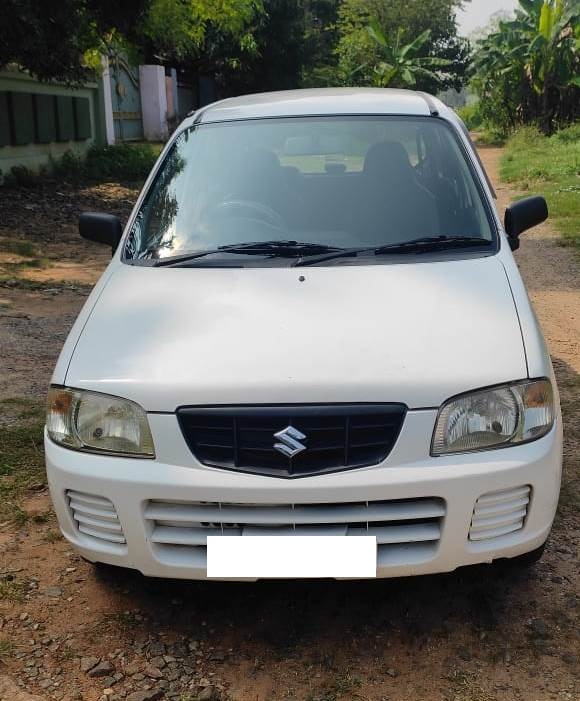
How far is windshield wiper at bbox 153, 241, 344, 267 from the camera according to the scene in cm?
313

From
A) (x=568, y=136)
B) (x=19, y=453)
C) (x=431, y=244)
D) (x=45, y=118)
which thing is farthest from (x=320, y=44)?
(x=431, y=244)

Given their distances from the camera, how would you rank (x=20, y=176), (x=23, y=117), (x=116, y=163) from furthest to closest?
(x=116, y=163) → (x=23, y=117) → (x=20, y=176)

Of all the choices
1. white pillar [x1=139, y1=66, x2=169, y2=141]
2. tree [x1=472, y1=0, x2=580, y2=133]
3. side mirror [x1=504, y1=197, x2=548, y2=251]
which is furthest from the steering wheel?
white pillar [x1=139, y1=66, x2=169, y2=141]

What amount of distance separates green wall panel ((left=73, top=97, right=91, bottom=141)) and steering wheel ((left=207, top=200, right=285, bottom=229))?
588 inches

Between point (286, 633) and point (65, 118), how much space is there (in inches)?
616

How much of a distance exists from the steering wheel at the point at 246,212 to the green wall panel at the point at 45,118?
1283cm

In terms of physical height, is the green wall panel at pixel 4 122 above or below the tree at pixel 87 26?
below

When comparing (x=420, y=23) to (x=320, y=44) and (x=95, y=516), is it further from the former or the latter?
(x=95, y=516)

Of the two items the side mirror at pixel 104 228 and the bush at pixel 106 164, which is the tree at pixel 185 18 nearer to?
the bush at pixel 106 164

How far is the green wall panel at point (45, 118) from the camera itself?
15.0 m

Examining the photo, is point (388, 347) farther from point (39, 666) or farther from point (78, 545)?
point (39, 666)

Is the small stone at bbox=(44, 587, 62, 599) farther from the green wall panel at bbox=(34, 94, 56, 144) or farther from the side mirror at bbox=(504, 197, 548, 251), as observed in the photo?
the green wall panel at bbox=(34, 94, 56, 144)

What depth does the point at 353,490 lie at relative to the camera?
7.33 ft

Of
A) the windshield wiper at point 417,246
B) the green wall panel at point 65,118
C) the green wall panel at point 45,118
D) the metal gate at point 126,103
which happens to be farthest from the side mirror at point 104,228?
the metal gate at point 126,103
